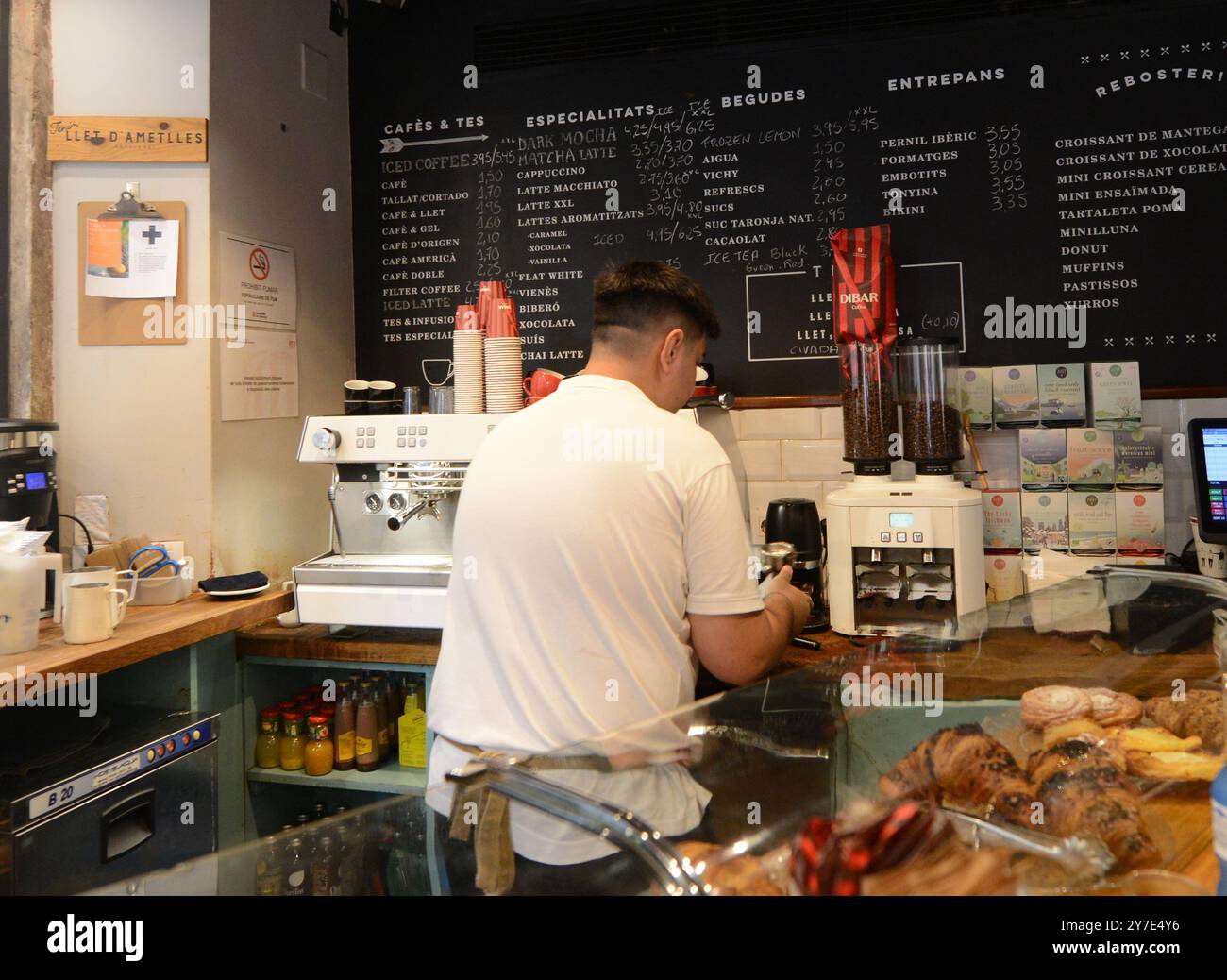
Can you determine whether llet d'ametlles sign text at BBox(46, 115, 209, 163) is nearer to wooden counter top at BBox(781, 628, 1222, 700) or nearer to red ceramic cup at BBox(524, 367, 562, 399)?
red ceramic cup at BBox(524, 367, 562, 399)

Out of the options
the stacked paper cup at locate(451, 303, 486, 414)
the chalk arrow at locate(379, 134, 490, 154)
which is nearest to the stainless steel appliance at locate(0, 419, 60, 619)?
the stacked paper cup at locate(451, 303, 486, 414)

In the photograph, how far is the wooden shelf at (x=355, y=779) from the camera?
277cm

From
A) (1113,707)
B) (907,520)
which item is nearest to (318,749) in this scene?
(907,520)

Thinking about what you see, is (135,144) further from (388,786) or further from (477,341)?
(388,786)

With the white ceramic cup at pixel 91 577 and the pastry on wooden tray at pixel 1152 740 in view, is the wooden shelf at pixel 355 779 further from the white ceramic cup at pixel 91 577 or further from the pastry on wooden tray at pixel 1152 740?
the pastry on wooden tray at pixel 1152 740

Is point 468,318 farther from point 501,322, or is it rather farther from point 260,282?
point 260,282

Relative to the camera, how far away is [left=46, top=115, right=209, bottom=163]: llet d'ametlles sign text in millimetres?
2879

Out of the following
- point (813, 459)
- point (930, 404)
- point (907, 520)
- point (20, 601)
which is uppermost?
point (930, 404)

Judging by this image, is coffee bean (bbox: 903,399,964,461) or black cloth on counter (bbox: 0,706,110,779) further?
coffee bean (bbox: 903,399,964,461)

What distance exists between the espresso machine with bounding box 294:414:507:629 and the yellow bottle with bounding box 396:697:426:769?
0.33 meters

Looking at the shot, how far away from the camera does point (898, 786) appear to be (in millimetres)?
1200

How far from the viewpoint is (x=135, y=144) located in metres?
2.90

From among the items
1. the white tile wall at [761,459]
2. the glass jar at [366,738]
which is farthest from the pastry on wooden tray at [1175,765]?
the glass jar at [366,738]

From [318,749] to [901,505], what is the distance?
1.89m
